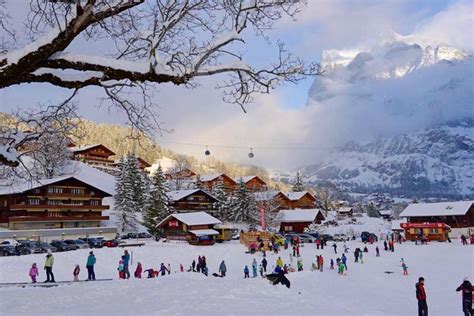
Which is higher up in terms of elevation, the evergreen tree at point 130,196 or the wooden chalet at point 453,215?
the evergreen tree at point 130,196

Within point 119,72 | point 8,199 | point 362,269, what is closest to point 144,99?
point 119,72

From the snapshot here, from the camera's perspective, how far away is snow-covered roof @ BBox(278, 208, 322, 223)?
7788 centimetres

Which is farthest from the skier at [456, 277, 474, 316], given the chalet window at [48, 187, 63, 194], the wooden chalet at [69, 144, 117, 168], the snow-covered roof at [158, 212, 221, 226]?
the wooden chalet at [69, 144, 117, 168]

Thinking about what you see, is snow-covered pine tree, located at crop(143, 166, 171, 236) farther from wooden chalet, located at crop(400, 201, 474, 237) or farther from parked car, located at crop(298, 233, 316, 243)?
wooden chalet, located at crop(400, 201, 474, 237)

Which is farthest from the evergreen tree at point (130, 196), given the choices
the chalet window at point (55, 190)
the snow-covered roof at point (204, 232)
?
the snow-covered roof at point (204, 232)

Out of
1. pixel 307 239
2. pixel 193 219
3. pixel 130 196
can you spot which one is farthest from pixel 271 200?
pixel 193 219

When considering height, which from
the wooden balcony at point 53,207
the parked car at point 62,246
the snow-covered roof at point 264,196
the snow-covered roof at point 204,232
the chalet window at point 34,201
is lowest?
the parked car at point 62,246

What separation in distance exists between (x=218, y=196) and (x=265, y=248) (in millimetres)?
29410

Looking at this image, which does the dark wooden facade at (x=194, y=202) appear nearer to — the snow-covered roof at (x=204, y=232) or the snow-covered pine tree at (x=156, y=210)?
the snow-covered pine tree at (x=156, y=210)

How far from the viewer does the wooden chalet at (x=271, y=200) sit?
7672 centimetres

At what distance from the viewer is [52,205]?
2218 inches

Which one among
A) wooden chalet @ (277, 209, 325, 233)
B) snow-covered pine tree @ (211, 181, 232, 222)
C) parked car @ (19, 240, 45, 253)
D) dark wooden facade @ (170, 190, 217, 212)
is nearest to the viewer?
parked car @ (19, 240, 45, 253)

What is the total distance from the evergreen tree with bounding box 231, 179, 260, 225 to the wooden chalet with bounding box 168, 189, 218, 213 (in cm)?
717

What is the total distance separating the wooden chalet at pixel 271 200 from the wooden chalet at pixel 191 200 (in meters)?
8.14
